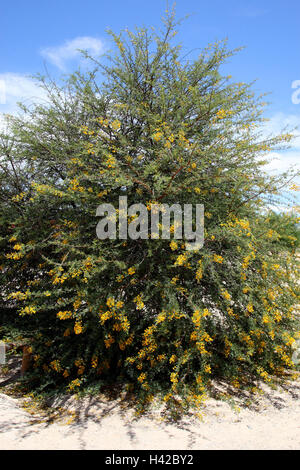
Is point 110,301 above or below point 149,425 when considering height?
above

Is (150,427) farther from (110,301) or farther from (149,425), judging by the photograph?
(110,301)

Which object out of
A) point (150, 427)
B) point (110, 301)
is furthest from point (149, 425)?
point (110, 301)

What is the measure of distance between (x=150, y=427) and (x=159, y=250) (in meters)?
2.00

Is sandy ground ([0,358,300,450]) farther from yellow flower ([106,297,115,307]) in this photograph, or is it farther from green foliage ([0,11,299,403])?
yellow flower ([106,297,115,307])

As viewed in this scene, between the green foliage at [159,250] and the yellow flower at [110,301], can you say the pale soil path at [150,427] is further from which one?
the yellow flower at [110,301]

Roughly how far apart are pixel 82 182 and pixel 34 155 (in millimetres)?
1300

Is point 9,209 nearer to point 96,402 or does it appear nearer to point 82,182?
point 82,182

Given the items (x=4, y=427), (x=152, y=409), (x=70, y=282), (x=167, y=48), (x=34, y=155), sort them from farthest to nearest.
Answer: (x=34, y=155) → (x=167, y=48) → (x=70, y=282) → (x=152, y=409) → (x=4, y=427)

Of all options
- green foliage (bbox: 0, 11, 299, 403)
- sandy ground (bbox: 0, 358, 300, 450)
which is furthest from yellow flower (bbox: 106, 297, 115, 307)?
sandy ground (bbox: 0, 358, 300, 450)

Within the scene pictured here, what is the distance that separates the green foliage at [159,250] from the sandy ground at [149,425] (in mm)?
331

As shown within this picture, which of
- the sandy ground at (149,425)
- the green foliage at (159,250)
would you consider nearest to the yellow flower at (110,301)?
the green foliage at (159,250)

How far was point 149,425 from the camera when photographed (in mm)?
4023
